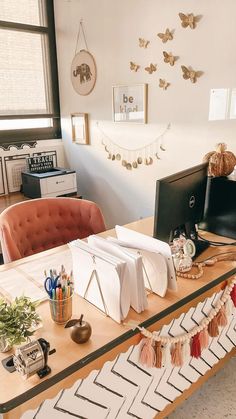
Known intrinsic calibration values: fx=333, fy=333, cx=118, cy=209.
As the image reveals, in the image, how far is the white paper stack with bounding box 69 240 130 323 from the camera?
100 cm

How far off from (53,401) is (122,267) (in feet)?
1.42

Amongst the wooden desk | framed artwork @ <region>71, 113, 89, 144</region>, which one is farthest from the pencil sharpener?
framed artwork @ <region>71, 113, 89, 144</region>

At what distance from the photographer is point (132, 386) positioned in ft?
4.03

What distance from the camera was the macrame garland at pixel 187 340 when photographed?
3.67 feet

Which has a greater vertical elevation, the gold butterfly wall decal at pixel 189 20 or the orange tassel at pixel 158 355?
the gold butterfly wall decal at pixel 189 20

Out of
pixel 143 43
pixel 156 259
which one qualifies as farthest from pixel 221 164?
pixel 143 43

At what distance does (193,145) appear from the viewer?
239 cm

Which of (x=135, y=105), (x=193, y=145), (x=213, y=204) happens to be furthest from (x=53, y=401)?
(x=135, y=105)

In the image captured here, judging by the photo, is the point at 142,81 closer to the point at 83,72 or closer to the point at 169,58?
the point at 169,58

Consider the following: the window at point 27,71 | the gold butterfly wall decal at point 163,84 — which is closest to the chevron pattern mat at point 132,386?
the gold butterfly wall decal at point 163,84

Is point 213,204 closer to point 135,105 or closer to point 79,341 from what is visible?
point 79,341

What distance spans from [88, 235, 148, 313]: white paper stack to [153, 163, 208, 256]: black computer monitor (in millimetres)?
252

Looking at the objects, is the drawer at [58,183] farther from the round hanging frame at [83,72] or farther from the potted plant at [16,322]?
the potted plant at [16,322]

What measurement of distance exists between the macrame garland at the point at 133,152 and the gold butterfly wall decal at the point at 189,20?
0.67 m
